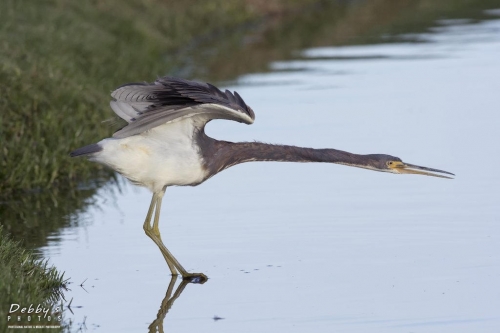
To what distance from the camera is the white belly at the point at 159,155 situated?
8453 millimetres

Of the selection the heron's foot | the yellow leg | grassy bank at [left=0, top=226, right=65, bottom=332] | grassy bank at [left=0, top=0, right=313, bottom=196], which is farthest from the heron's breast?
grassy bank at [left=0, top=0, right=313, bottom=196]

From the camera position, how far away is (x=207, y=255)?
30.0 ft

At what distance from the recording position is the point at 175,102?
816cm

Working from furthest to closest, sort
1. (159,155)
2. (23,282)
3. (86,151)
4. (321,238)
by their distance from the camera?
(321,238) < (159,155) < (86,151) < (23,282)

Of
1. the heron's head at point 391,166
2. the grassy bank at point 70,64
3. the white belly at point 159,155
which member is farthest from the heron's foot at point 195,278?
the grassy bank at point 70,64

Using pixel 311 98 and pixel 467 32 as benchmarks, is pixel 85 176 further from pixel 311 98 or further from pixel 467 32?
pixel 467 32

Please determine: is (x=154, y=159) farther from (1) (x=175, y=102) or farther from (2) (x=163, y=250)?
(2) (x=163, y=250)

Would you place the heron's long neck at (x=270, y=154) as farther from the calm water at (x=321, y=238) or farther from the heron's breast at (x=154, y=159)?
the calm water at (x=321, y=238)

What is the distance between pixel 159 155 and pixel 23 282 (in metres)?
1.46

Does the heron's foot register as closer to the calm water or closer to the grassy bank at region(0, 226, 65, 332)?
A: the calm water

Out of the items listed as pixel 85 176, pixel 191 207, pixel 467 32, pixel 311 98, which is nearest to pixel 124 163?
pixel 191 207

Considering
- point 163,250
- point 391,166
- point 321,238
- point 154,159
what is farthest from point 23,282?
point 391,166

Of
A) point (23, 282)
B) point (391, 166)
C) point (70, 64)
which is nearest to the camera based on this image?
point (23, 282)

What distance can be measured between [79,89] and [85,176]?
1624 mm
